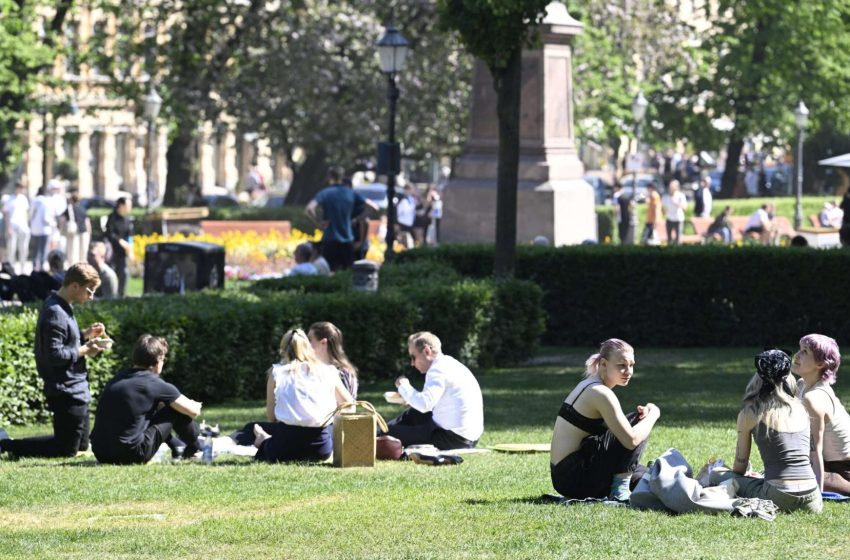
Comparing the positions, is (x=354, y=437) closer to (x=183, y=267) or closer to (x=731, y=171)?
(x=183, y=267)

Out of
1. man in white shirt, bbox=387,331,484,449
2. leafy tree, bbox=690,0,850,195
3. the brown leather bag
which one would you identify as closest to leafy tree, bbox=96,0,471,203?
leafy tree, bbox=690,0,850,195

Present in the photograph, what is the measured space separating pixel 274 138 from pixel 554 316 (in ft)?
73.0

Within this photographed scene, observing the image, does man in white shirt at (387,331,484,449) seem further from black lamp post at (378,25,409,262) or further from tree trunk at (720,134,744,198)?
tree trunk at (720,134,744,198)

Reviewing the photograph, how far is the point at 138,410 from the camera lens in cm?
1155

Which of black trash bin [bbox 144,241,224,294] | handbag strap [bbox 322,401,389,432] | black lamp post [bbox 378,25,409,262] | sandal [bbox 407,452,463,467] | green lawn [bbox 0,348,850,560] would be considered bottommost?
sandal [bbox 407,452,463,467]

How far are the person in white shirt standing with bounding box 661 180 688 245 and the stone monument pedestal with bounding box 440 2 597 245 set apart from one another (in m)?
12.4

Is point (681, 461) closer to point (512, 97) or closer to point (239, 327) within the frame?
point (239, 327)

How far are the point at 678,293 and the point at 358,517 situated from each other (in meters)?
13.0

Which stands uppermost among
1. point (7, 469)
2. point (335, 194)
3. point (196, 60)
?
point (196, 60)

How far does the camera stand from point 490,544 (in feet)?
27.5

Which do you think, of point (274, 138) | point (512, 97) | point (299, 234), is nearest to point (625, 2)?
point (274, 138)

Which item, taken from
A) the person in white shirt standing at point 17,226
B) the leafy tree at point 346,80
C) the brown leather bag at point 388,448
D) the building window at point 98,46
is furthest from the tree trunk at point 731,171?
the brown leather bag at point 388,448

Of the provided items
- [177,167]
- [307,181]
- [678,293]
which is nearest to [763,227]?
[307,181]

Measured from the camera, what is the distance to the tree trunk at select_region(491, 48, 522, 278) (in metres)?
19.5
